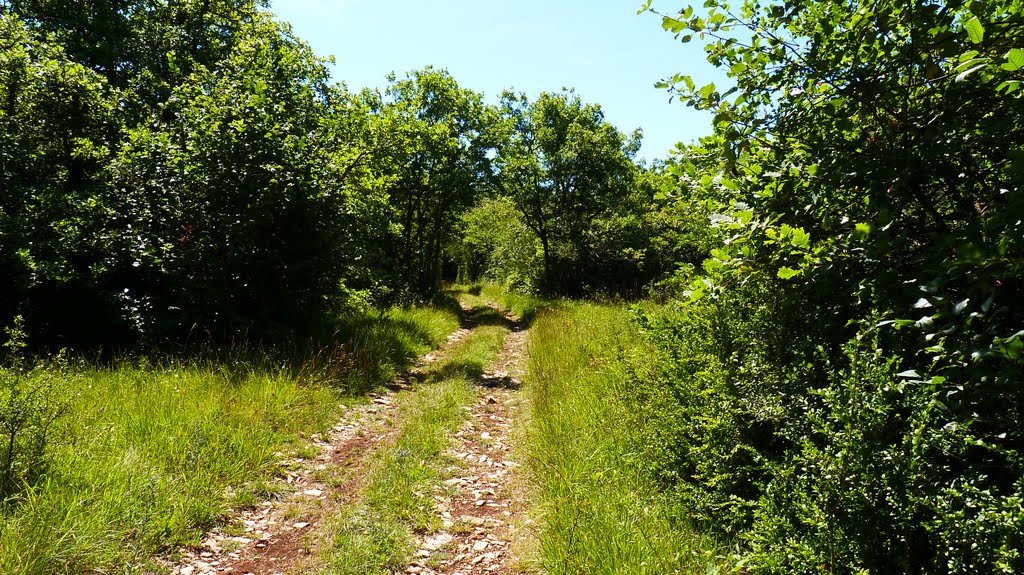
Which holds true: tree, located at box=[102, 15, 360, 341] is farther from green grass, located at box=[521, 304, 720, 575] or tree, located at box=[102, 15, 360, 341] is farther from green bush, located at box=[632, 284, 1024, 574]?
green bush, located at box=[632, 284, 1024, 574]

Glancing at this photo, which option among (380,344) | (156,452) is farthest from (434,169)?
(156,452)

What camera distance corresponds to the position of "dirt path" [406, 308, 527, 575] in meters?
3.88

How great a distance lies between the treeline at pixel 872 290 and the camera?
2236 millimetres

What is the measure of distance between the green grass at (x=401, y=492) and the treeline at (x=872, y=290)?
2360 millimetres

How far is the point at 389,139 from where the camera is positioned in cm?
1416

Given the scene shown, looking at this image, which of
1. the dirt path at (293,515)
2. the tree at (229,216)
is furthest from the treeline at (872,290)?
the tree at (229,216)

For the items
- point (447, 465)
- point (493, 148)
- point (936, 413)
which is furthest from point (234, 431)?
point (493, 148)

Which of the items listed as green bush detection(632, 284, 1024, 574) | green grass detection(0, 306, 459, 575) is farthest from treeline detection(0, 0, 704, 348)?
green bush detection(632, 284, 1024, 574)

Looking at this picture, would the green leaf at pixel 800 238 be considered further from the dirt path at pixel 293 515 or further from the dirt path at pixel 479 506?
the dirt path at pixel 293 515

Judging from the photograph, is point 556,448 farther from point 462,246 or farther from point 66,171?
point 462,246

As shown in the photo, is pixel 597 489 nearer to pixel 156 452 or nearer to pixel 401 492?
pixel 401 492

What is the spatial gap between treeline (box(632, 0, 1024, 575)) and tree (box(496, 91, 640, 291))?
1790 cm

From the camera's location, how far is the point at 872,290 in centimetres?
282

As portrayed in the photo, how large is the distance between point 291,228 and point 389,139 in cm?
593
